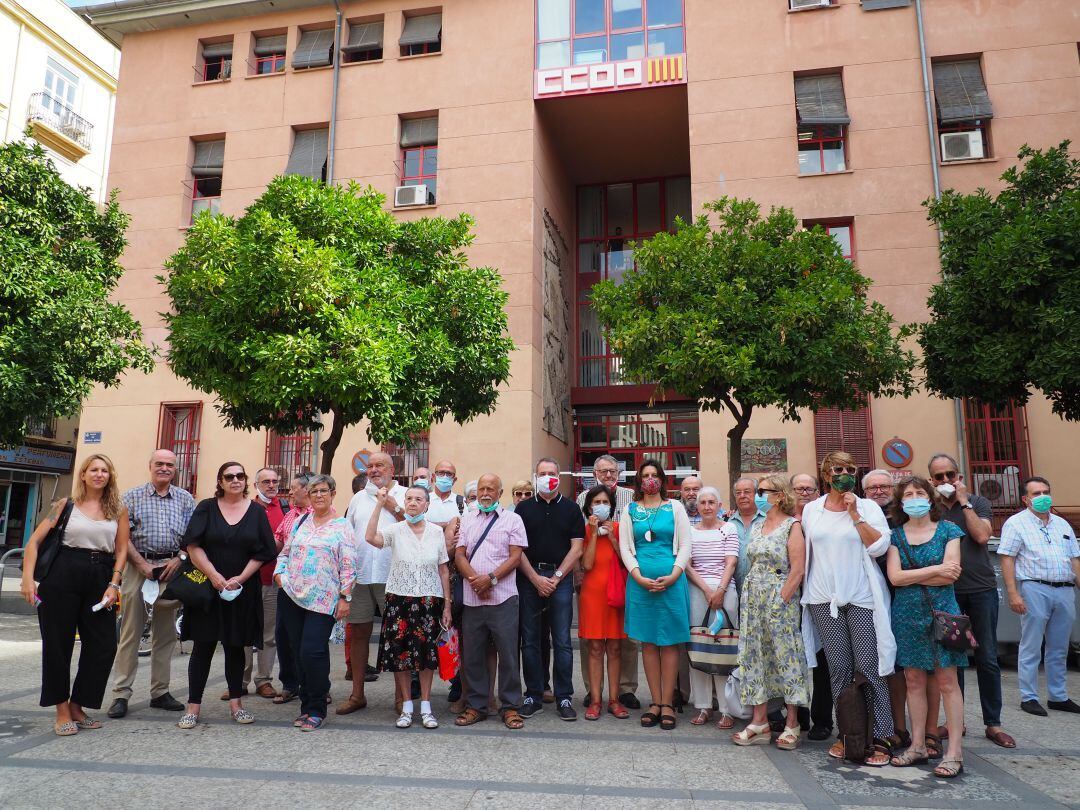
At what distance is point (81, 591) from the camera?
5566 mm

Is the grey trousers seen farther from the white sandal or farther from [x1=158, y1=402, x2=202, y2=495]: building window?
[x1=158, y1=402, x2=202, y2=495]: building window

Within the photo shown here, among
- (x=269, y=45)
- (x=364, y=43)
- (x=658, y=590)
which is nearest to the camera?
(x=658, y=590)

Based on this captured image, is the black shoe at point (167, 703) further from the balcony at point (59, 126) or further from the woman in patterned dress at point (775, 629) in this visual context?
the balcony at point (59, 126)

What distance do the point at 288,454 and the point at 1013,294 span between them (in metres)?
15.3

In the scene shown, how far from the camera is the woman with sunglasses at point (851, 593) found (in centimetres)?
490

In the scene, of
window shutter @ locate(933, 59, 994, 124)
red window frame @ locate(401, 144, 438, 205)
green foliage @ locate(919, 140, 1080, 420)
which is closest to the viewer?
green foliage @ locate(919, 140, 1080, 420)

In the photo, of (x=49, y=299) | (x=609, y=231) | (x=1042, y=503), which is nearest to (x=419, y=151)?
(x=609, y=231)

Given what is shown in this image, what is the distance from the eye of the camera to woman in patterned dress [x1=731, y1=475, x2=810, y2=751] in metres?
5.29

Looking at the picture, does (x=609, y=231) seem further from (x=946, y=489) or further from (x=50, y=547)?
(x=50, y=547)

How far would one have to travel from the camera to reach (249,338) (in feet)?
35.0

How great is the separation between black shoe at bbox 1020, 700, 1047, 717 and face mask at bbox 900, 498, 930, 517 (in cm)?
283

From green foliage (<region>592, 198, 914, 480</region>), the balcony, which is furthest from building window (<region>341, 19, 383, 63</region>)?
green foliage (<region>592, 198, 914, 480</region>)

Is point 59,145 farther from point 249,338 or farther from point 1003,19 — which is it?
point 1003,19

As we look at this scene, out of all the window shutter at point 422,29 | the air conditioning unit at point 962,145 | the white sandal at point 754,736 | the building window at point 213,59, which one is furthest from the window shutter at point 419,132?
the white sandal at point 754,736
